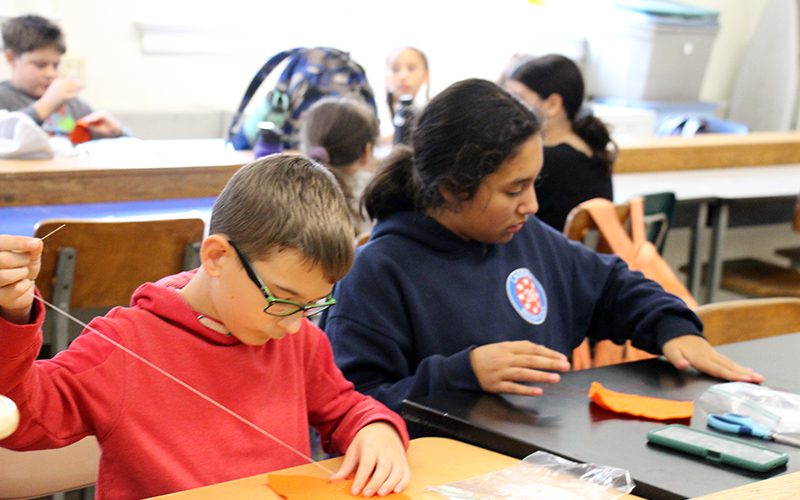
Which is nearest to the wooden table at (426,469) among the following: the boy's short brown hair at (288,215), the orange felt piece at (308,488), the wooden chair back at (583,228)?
the orange felt piece at (308,488)

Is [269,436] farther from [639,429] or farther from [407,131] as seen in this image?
[407,131]

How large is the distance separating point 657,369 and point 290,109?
2423 mm

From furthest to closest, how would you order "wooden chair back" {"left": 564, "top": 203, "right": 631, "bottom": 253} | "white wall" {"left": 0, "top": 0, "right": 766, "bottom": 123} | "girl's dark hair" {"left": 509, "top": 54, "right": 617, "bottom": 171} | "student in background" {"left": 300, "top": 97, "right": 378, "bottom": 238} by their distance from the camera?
1. "white wall" {"left": 0, "top": 0, "right": 766, "bottom": 123}
2. "girl's dark hair" {"left": 509, "top": 54, "right": 617, "bottom": 171}
3. "student in background" {"left": 300, "top": 97, "right": 378, "bottom": 238}
4. "wooden chair back" {"left": 564, "top": 203, "right": 631, "bottom": 253}

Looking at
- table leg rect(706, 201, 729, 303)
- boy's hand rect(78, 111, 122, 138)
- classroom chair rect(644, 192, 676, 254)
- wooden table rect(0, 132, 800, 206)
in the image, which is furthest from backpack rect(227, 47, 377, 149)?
table leg rect(706, 201, 729, 303)

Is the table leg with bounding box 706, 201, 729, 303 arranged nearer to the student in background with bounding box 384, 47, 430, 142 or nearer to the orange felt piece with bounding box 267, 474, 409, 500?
the student in background with bounding box 384, 47, 430, 142

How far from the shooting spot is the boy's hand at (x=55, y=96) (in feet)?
13.1

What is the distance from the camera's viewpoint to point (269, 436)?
55.8 inches

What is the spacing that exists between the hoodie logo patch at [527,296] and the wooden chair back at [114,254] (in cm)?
90

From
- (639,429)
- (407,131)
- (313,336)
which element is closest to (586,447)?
(639,429)

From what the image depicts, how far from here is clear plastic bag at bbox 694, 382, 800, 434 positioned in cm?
157

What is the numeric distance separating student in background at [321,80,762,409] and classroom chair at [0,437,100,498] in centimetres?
44

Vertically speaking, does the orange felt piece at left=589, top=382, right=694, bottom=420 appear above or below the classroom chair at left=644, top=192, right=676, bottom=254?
above

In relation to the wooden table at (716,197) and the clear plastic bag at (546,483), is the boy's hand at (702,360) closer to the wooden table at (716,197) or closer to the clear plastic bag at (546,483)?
the clear plastic bag at (546,483)

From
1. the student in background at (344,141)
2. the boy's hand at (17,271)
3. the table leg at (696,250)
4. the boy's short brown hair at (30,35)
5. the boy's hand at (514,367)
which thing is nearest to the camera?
the boy's hand at (17,271)
